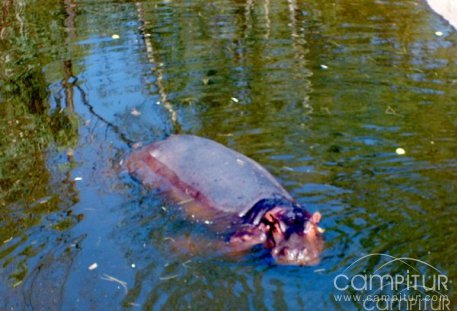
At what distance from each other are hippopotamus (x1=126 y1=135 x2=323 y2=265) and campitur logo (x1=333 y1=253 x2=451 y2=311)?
0.32 meters

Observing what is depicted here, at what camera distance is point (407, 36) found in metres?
11.2

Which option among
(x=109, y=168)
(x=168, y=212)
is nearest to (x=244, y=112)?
(x=109, y=168)

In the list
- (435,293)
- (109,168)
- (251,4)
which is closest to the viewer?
(435,293)

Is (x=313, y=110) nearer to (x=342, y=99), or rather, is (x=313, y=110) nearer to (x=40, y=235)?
(x=342, y=99)

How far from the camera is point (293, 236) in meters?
5.41

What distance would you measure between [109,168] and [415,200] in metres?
2.72

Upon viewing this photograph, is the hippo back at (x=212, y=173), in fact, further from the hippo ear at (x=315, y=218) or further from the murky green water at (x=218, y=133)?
the hippo ear at (x=315, y=218)

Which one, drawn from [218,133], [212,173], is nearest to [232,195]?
[212,173]

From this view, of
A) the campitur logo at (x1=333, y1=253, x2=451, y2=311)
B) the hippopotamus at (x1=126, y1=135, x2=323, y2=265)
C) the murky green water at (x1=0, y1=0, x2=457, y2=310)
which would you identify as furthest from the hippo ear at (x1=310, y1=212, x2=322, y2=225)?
the campitur logo at (x1=333, y1=253, x2=451, y2=311)

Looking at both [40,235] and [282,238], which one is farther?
[40,235]

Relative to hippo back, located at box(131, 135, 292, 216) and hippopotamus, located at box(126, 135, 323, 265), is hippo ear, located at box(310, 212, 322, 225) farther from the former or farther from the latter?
hippo back, located at box(131, 135, 292, 216)

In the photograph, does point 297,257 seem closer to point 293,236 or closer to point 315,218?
point 293,236

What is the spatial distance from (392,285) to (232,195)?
156 cm

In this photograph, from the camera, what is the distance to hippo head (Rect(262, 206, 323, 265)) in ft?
17.4
